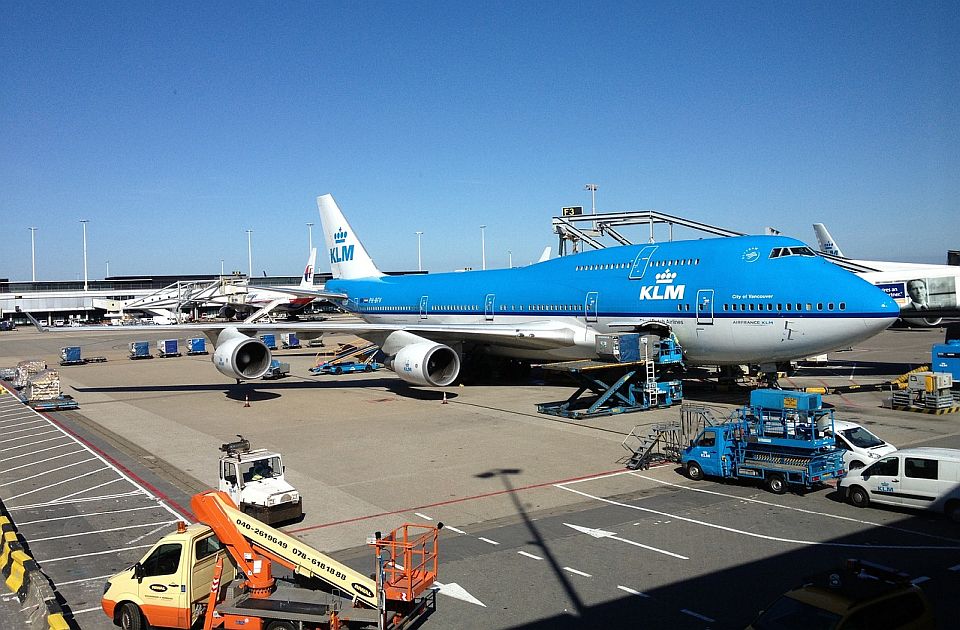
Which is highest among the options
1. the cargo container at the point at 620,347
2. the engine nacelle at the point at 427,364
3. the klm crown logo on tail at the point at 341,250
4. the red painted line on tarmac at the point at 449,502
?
the klm crown logo on tail at the point at 341,250

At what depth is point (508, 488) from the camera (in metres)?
17.1

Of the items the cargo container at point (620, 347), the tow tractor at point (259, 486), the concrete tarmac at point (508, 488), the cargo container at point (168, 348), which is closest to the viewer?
the concrete tarmac at point (508, 488)

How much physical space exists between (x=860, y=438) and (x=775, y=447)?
2461mm

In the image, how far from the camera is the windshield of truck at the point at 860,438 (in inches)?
677

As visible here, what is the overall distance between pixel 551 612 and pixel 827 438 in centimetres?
883

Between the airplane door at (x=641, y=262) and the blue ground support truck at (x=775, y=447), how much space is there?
11.1m

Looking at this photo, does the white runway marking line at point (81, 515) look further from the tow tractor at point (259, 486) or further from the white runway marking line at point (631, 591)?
the white runway marking line at point (631, 591)

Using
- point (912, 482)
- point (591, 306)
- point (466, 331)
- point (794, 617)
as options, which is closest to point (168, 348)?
point (466, 331)

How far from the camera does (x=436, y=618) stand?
1049 centimetres

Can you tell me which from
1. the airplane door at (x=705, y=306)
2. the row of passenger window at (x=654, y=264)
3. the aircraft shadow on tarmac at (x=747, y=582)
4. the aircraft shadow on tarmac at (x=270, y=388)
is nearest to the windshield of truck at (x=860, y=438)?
the aircraft shadow on tarmac at (x=747, y=582)

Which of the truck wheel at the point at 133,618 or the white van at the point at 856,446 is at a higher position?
the white van at the point at 856,446

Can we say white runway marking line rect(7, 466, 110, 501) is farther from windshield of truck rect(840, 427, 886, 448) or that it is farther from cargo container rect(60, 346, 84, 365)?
cargo container rect(60, 346, 84, 365)

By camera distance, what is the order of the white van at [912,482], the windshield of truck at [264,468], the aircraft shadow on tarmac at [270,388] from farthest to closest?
the aircraft shadow on tarmac at [270,388], the windshield of truck at [264,468], the white van at [912,482]

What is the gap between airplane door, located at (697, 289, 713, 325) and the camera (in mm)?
25594
